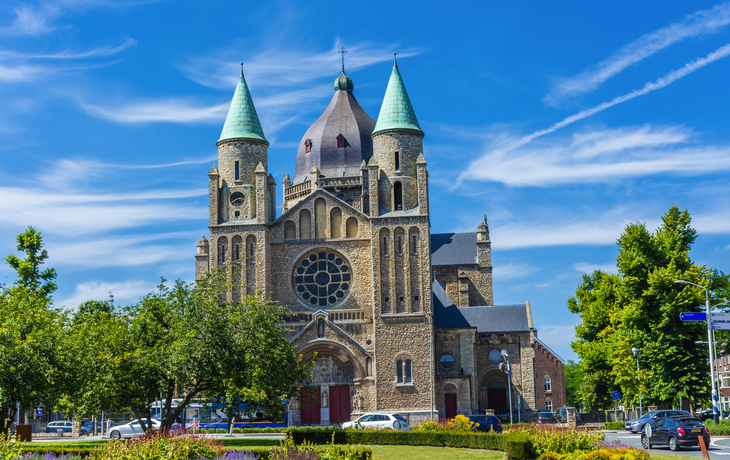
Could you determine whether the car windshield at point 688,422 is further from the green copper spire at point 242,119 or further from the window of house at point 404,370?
the green copper spire at point 242,119

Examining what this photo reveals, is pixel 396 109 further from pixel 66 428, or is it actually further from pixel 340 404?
pixel 66 428

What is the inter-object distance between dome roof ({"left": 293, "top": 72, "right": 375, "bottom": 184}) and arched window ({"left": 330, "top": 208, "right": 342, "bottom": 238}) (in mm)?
9282

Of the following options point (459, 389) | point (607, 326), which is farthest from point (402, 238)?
point (607, 326)

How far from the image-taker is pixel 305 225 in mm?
53344

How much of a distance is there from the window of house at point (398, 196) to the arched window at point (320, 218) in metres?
4.95

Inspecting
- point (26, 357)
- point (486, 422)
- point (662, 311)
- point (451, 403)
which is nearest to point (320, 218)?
point (451, 403)

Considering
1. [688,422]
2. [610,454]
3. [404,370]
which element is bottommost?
[688,422]

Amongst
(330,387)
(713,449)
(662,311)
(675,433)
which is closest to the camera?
(675,433)

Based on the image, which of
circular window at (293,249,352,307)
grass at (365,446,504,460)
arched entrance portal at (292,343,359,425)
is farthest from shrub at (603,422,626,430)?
circular window at (293,249,352,307)

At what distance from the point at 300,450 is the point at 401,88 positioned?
134ft

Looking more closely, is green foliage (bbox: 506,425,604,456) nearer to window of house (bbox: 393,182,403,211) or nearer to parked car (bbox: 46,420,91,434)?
window of house (bbox: 393,182,403,211)

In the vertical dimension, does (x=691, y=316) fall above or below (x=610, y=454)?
above

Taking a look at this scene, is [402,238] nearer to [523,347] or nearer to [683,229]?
[523,347]

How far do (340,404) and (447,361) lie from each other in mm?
8157
